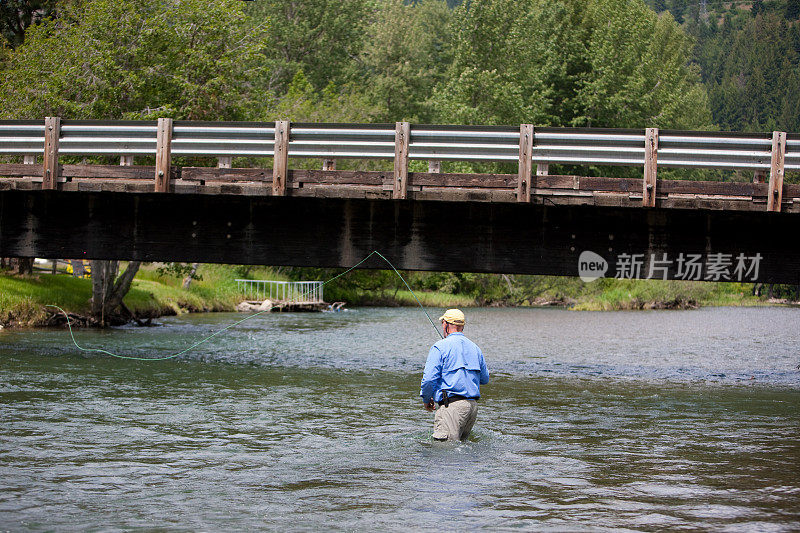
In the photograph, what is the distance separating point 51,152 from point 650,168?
40.1 ft

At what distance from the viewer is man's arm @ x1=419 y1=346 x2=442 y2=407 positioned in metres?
12.0

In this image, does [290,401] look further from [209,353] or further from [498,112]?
[498,112]

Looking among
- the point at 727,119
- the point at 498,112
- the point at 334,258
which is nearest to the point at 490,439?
the point at 334,258

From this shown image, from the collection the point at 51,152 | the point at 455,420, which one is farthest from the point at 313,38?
the point at 455,420

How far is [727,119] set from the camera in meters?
153

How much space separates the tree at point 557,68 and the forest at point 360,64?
0.35 feet

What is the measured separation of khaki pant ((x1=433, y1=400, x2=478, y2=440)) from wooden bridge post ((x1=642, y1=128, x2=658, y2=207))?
7134 mm

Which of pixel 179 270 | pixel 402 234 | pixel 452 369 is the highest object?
pixel 402 234

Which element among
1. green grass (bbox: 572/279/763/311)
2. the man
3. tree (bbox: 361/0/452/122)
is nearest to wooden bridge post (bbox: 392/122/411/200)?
the man

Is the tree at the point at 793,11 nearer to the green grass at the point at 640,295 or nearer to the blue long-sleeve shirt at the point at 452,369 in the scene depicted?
the green grass at the point at 640,295

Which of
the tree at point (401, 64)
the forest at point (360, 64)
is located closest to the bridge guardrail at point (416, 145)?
the forest at point (360, 64)

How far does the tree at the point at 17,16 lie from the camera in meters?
40.9

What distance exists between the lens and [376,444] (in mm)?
12930

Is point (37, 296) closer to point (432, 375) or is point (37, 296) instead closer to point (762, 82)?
point (432, 375)
